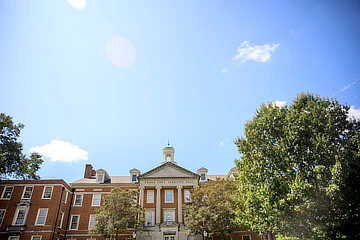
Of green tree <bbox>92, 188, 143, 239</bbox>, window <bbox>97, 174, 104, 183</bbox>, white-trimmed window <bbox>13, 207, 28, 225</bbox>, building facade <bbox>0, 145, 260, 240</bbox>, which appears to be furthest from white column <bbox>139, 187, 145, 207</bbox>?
white-trimmed window <bbox>13, 207, 28, 225</bbox>

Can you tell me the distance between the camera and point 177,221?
3428 centimetres

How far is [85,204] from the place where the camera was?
36594mm

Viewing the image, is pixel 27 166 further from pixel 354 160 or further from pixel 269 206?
pixel 354 160

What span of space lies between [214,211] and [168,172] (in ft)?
37.9

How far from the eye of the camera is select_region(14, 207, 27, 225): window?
30750mm

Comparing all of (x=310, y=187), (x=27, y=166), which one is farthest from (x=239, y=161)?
(x=27, y=166)

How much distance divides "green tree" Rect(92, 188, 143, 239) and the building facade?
5.30 meters

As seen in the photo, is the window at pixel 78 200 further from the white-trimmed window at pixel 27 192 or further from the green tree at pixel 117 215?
the green tree at pixel 117 215

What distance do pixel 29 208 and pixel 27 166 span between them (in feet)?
26.2

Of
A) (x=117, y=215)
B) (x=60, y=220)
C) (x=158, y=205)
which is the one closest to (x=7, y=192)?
(x=60, y=220)

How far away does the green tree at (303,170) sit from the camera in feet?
49.0

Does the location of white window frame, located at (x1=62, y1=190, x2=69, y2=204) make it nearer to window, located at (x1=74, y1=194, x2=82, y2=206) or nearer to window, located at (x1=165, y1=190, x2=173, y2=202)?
window, located at (x1=74, y1=194, x2=82, y2=206)

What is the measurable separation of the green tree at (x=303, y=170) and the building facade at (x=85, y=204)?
16182 millimetres

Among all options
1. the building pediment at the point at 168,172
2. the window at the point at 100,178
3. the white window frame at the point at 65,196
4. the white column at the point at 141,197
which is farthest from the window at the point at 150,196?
the white window frame at the point at 65,196
